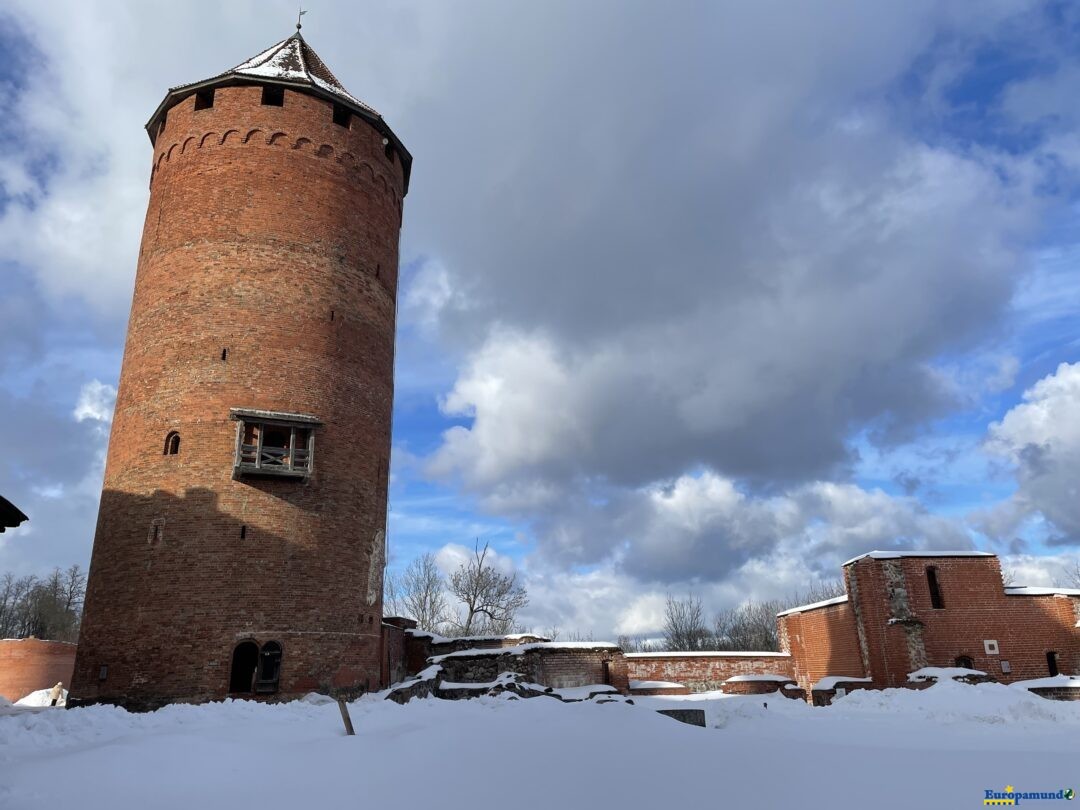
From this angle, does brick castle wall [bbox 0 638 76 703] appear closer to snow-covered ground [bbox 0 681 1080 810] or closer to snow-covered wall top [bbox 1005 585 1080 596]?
snow-covered ground [bbox 0 681 1080 810]

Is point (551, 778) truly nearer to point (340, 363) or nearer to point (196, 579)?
point (196, 579)

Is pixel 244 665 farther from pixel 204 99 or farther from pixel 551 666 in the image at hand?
pixel 204 99

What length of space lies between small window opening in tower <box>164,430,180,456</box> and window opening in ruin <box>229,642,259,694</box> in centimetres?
448

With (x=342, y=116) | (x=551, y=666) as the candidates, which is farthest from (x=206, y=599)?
(x=342, y=116)

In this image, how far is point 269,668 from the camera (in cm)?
Answer: 1471

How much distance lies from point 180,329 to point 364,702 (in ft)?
30.6

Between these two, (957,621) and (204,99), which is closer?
(204,99)

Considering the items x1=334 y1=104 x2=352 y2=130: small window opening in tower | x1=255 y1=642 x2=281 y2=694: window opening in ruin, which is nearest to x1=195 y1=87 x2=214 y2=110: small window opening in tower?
x1=334 y1=104 x2=352 y2=130: small window opening in tower

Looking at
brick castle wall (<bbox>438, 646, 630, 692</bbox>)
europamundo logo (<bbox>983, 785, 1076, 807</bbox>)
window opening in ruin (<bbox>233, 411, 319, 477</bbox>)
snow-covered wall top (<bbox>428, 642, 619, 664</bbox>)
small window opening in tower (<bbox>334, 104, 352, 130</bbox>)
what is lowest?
europamundo logo (<bbox>983, 785, 1076, 807</bbox>)

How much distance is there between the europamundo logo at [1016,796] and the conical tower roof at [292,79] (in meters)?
19.5

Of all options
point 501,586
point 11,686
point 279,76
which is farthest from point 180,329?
point 501,586

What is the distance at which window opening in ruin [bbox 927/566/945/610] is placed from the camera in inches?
779

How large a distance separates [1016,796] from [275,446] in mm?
14661

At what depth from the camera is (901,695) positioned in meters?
15.4
